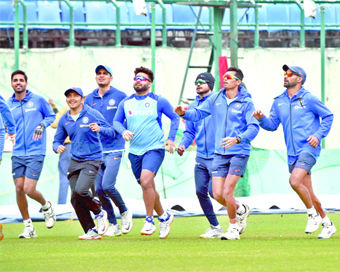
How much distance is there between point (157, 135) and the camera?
9078mm

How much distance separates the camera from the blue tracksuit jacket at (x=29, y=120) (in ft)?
32.1

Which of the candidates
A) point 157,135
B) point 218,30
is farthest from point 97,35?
point 157,135

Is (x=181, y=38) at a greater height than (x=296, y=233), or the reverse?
(x=181, y=38)

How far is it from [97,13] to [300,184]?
39.3 ft

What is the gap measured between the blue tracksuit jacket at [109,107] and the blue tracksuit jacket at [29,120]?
0.65 metres

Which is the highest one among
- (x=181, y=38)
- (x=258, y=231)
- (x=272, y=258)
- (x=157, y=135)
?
(x=181, y=38)

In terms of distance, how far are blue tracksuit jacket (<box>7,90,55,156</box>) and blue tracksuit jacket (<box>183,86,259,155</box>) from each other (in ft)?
7.77

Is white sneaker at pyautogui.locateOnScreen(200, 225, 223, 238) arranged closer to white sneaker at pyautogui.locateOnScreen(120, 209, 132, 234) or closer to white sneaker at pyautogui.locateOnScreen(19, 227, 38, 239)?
white sneaker at pyautogui.locateOnScreen(120, 209, 132, 234)

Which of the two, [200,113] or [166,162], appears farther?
[166,162]

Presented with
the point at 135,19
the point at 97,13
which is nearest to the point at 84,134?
the point at 135,19

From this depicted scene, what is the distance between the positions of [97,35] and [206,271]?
14738 millimetres

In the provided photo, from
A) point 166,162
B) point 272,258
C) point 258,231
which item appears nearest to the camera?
point 272,258

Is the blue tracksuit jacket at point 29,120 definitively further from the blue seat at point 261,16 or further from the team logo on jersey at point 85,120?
the blue seat at point 261,16

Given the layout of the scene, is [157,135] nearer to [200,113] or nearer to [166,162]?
[200,113]
